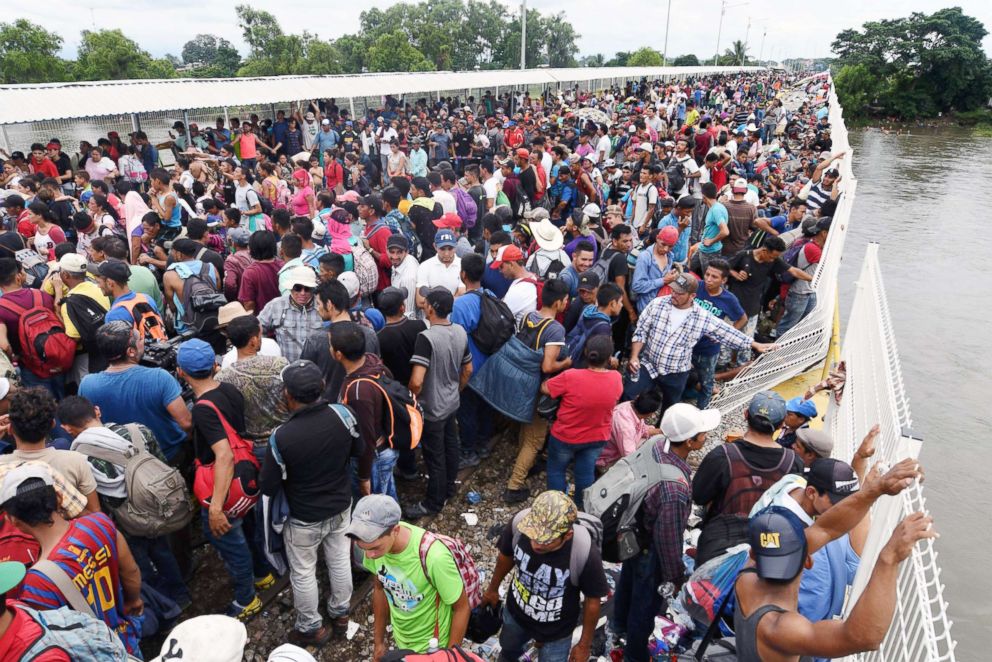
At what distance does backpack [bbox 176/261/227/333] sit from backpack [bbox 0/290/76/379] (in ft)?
2.76

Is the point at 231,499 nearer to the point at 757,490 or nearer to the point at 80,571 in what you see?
the point at 80,571

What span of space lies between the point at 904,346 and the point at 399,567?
1069 centimetres

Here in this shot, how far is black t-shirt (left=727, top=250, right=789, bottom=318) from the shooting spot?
6049 millimetres

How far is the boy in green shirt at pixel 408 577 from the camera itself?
92.7 inches

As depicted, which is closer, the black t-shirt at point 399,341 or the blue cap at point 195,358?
the blue cap at point 195,358

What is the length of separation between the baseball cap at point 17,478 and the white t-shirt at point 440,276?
3233 millimetres

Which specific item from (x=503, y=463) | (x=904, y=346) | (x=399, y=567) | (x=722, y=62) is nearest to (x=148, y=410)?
(x=399, y=567)

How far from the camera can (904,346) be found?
33.1 ft

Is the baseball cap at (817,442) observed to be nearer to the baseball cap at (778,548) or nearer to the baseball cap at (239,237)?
the baseball cap at (778,548)

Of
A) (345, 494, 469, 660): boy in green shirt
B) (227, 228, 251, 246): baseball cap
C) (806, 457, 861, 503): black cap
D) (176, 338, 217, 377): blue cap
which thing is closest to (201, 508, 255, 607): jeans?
(176, 338, 217, 377): blue cap

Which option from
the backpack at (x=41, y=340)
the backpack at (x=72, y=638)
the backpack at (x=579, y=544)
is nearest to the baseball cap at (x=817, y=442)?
the backpack at (x=579, y=544)

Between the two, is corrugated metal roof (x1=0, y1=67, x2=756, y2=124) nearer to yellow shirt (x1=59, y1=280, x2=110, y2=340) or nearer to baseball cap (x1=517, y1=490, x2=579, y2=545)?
yellow shirt (x1=59, y1=280, x2=110, y2=340)

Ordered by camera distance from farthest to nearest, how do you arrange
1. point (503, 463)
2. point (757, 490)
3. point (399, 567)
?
point (503, 463) → point (757, 490) → point (399, 567)

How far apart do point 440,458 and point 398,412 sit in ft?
3.12
